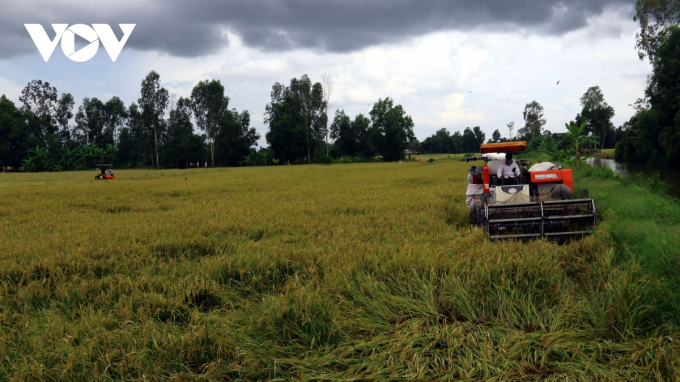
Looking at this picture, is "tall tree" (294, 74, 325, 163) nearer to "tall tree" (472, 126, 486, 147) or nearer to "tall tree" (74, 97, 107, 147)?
"tall tree" (74, 97, 107, 147)

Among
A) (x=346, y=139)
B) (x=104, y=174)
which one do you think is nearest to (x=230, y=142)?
(x=346, y=139)

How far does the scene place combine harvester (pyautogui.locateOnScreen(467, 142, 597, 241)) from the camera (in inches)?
261

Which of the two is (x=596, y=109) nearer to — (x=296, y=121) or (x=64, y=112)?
(x=296, y=121)

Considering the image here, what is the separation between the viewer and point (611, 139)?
357ft

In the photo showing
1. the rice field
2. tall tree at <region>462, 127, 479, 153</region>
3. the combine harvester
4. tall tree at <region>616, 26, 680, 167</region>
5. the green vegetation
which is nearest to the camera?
the rice field

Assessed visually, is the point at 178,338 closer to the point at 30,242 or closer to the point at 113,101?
the point at 30,242

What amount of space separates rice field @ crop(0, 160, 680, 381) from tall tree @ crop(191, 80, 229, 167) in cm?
6858

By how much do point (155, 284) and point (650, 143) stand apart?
47366 millimetres

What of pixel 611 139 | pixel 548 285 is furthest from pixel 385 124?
pixel 548 285

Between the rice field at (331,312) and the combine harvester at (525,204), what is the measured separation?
0.47 metres

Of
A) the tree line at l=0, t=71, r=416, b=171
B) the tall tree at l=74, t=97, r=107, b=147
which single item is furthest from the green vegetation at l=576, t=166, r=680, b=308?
the tall tree at l=74, t=97, r=107, b=147

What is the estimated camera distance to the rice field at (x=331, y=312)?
3.10 metres

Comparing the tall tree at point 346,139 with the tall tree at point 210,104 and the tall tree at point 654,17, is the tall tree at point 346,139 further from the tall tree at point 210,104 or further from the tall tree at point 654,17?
the tall tree at point 654,17

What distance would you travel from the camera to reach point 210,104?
7200 cm
